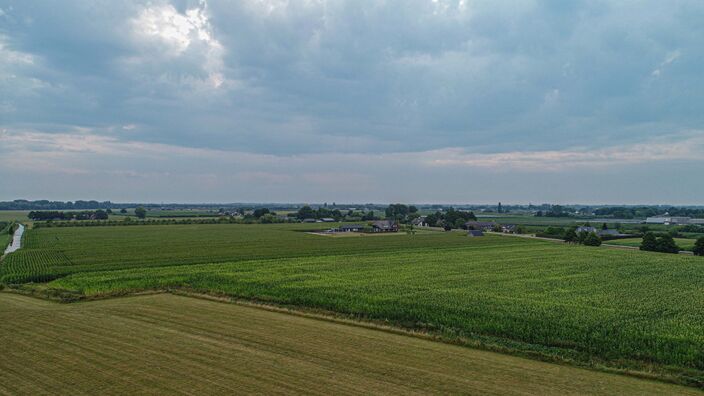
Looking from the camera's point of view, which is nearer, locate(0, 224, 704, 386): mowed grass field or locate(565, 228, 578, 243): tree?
locate(0, 224, 704, 386): mowed grass field

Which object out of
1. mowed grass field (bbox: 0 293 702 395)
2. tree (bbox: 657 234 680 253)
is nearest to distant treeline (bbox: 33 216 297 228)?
tree (bbox: 657 234 680 253)

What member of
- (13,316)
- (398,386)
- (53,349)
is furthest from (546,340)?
(13,316)

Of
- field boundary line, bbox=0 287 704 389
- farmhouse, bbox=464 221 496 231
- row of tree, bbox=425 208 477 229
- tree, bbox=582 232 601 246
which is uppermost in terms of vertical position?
row of tree, bbox=425 208 477 229

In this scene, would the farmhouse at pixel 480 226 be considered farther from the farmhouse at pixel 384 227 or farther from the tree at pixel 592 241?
the tree at pixel 592 241

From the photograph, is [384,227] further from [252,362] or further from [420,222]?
[252,362]

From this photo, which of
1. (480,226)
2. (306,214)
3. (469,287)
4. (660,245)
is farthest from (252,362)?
(306,214)

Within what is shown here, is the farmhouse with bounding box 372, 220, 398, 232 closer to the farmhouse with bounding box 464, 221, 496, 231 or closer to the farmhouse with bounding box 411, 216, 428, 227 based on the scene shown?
the farmhouse with bounding box 464, 221, 496, 231

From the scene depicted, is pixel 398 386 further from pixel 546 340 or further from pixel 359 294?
pixel 359 294
